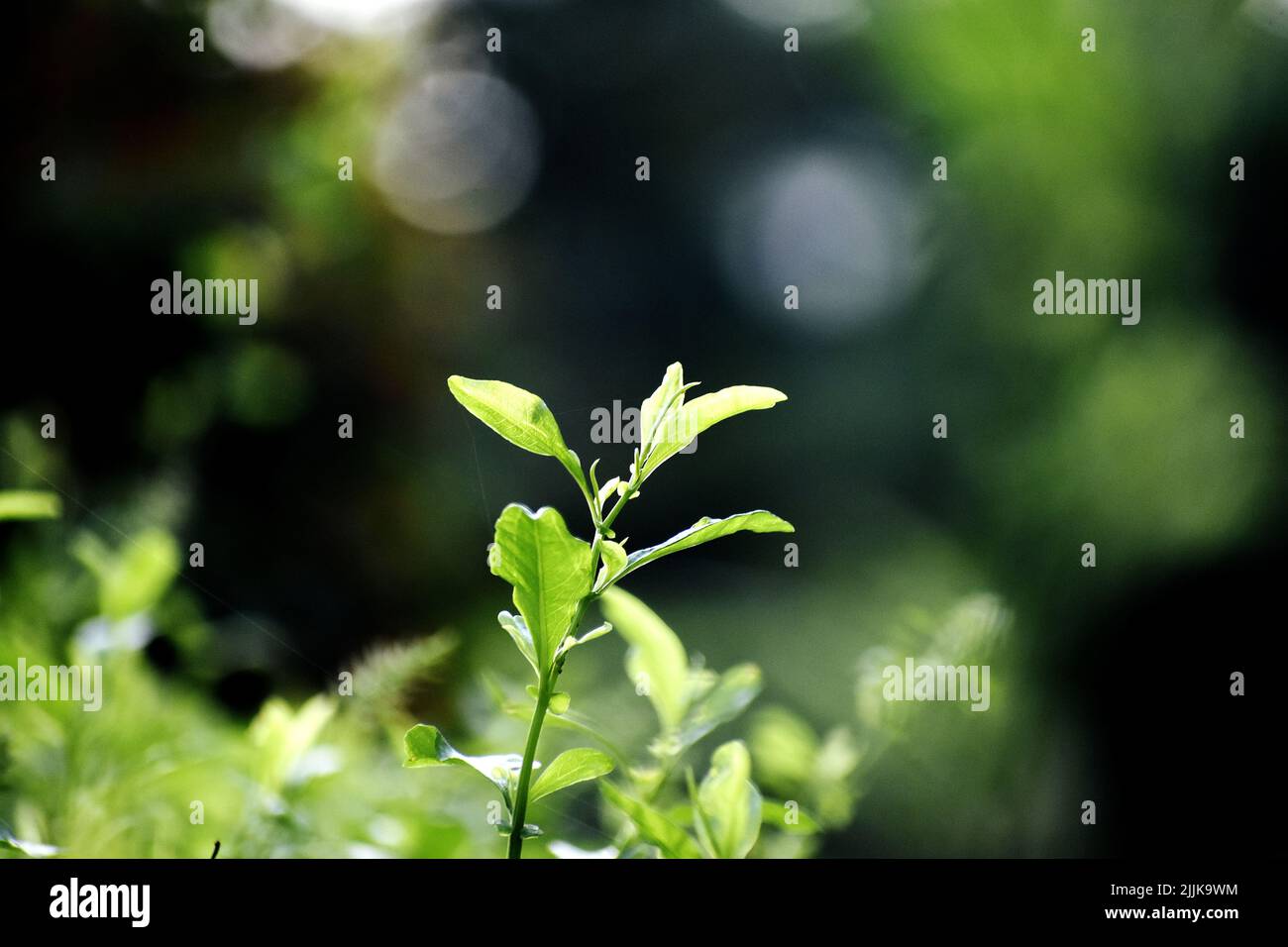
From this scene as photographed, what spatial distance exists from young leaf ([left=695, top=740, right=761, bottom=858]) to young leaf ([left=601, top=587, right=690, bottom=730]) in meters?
0.06

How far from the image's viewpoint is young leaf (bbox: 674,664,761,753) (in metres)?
0.30

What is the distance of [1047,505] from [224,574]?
3.62 ft

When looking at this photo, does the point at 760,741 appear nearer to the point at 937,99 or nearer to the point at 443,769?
the point at 443,769

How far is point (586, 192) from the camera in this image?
1653mm

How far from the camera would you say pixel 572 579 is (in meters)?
0.22

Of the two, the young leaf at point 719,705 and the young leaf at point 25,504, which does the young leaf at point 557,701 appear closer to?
the young leaf at point 719,705

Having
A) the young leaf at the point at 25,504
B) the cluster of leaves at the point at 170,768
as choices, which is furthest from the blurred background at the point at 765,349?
the young leaf at the point at 25,504

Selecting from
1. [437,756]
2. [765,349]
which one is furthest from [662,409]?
[765,349]

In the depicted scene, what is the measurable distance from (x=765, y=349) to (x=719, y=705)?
132cm

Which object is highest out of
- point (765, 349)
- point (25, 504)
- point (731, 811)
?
point (765, 349)

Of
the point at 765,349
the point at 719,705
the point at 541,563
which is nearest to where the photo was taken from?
the point at 541,563

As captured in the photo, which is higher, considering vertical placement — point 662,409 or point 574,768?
point 662,409

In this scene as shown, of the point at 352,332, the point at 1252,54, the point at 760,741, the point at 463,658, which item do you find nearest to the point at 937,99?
the point at 1252,54

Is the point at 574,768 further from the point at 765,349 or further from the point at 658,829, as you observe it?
the point at 765,349
